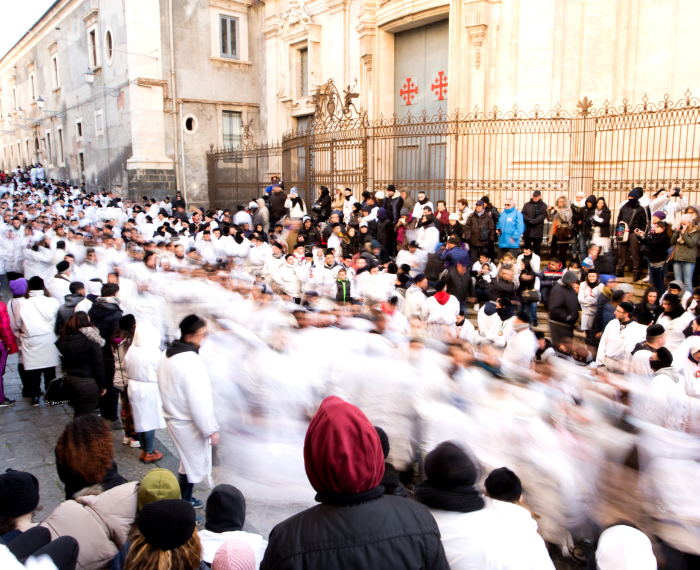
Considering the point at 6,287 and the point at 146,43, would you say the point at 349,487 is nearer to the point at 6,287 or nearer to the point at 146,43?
the point at 6,287

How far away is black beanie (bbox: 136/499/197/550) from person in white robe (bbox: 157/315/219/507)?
2.06 m

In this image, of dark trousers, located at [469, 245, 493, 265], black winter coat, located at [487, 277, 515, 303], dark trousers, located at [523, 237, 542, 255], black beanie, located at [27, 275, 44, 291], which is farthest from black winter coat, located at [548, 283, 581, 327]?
black beanie, located at [27, 275, 44, 291]

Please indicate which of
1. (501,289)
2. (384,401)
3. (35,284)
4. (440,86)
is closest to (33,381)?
(35,284)

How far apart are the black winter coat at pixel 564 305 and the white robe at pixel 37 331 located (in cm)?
674

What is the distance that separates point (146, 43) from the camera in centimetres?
2234

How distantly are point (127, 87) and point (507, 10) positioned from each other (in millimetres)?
15341

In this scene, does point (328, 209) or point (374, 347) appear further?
point (328, 209)

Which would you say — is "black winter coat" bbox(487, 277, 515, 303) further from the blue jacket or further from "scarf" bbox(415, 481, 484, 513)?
"scarf" bbox(415, 481, 484, 513)

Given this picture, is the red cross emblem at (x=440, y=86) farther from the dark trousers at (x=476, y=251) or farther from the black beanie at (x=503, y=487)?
the black beanie at (x=503, y=487)

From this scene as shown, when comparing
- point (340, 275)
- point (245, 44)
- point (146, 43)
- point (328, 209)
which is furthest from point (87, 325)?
point (245, 44)

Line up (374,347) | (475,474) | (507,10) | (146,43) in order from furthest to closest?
(146,43), (507,10), (374,347), (475,474)

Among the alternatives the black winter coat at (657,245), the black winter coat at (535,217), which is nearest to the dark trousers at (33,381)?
the black winter coat at (535,217)

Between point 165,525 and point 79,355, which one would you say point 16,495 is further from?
point 79,355

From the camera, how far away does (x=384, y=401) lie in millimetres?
4996
